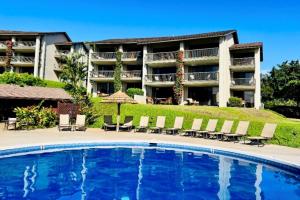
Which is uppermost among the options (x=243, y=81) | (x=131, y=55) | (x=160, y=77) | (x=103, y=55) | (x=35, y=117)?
(x=103, y=55)

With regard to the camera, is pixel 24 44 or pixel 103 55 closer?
pixel 103 55

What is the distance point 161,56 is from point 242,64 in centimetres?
1014

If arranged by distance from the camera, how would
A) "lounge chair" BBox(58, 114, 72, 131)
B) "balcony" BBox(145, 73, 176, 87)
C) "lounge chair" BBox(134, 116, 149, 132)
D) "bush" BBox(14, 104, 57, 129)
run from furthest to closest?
"balcony" BBox(145, 73, 176, 87) → "lounge chair" BBox(134, 116, 149, 132) → "lounge chair" BBox(58, 114, 72, 131) → "bush" BBox(14, 104, 57, 129)

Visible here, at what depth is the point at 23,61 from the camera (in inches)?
1841

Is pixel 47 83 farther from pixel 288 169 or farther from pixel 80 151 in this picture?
pixel 288 169

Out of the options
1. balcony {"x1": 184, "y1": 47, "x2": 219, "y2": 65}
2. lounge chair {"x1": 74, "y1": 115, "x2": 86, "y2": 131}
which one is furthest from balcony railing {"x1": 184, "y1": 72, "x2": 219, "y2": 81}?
lounge chair {"x1": 74, "y1": 115, "x2": 86, "y2": 131}

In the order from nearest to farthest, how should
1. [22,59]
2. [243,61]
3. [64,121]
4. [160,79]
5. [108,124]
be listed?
1. [64,121]
2. [108,124]
3. [243,61]
4. [160,79]
5. [22,59]

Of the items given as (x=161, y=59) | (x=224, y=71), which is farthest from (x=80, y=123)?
(x=224, y=71)

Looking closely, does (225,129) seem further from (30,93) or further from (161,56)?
(161,56)

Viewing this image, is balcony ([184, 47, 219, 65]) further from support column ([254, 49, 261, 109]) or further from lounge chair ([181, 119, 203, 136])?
lounge chair ([181, 119, 203, 136])

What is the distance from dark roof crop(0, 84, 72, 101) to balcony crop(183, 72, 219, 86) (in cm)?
1444

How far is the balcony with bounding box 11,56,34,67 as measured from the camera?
4644 centimetres

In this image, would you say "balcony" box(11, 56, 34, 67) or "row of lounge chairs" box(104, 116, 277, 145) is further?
"balcony" box(11, 56, 34, 67)

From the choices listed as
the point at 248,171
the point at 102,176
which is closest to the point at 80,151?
the point at 102,176
